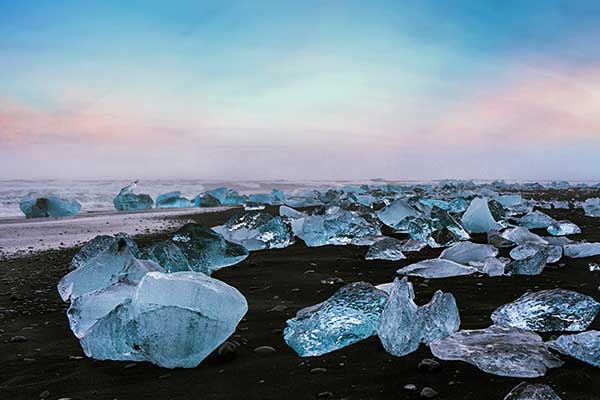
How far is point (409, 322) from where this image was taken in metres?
1.71

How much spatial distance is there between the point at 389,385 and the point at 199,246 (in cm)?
219

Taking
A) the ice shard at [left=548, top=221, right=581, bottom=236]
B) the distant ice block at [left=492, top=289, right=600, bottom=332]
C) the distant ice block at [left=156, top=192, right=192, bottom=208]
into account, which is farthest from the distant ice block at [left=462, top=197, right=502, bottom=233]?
the distant ice block at [left=156, top=192, right=192, bottom=208]

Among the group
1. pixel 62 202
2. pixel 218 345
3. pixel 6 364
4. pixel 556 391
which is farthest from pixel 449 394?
pixel 62 202

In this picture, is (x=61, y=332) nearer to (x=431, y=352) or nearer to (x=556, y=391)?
(x=431, y=352)

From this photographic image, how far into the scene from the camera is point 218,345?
5.98 ft

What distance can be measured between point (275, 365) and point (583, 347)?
3.22 ft

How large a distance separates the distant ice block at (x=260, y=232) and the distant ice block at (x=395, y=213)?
1558 mm

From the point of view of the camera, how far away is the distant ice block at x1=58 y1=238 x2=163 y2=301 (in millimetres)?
2580

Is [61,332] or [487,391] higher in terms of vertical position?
[487,391]

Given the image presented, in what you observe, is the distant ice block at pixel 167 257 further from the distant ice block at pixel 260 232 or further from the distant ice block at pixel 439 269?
the distant ice block at pixel 260 232

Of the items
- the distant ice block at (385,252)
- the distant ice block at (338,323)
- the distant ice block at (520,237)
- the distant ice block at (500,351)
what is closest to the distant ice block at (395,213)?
the distant ice block at (520,237)

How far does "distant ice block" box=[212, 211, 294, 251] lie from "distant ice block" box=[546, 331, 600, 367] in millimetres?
3190

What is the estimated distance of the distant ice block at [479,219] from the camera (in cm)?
526

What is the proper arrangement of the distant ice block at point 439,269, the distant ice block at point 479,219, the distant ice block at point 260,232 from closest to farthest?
the distant ice block at point 439,269, the distant ice block at point 260,232, the distant ice block at point 479,219
